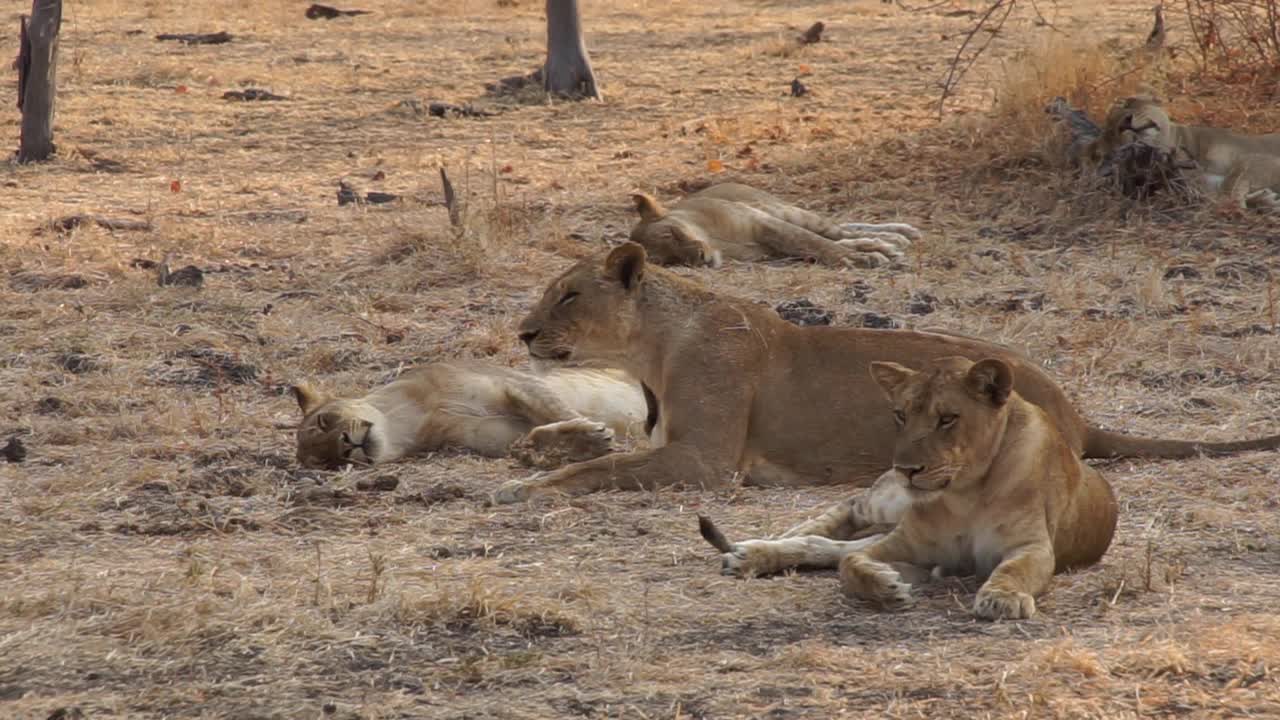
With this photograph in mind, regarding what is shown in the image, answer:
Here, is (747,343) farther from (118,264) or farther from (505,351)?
(118,264)

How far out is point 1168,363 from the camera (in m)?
7.43

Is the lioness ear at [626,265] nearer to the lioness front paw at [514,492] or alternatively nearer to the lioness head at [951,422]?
the lioness front paw at [514,492]

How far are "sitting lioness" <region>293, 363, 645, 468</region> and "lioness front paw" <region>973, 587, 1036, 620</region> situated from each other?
2288mm

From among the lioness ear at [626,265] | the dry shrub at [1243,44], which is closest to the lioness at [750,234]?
the dry shrub at [1243,44]

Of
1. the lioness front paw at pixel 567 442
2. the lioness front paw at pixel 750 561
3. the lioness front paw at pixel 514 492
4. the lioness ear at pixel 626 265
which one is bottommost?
the lioness front paw at pixel 567 442

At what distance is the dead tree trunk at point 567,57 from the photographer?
15109 millimetres

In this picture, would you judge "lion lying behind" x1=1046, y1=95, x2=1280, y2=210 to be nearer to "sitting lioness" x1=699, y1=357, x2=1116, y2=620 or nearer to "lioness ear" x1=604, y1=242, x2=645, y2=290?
"lioness ear" x1=604, y1=242, x2=645, y2=290

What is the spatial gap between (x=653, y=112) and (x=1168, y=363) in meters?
7.55

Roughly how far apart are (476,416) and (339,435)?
0.58 m

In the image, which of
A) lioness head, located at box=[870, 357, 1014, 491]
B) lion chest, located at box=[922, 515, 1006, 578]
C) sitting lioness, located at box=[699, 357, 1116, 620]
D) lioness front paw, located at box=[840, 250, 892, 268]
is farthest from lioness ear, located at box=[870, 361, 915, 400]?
lioness front paw, located at box=[840, 250, 892, 268]

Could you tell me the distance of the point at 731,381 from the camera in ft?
19.9

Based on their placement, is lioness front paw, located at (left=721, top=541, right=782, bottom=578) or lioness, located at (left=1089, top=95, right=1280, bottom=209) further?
lioness, located at (left=1089, top=95, right=1280, bottom=209)

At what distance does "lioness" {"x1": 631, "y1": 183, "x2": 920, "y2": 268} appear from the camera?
9641mm

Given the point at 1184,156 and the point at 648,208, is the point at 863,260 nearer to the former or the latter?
the point at 648,208
